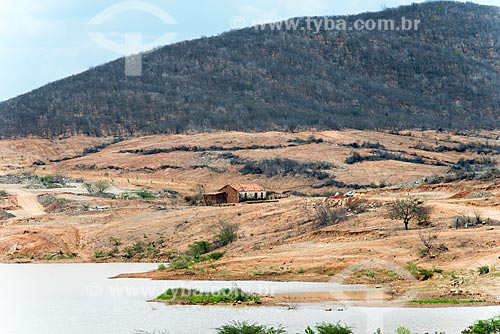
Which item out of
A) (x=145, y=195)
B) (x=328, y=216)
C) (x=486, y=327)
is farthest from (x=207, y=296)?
(x=145, y=195)

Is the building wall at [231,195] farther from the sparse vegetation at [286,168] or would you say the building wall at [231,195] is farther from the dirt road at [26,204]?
the sparse vegetation at [286,168]

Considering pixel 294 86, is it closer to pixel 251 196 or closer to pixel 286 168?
pixel 286 168

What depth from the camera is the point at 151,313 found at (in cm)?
2686

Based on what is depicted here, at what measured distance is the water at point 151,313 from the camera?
23.4 meters

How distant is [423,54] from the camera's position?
166375 millimetres

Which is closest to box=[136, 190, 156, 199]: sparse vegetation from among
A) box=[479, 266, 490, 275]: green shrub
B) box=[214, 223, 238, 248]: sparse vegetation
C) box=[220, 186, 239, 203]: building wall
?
box=[220, 186, 239, 203]: building wall

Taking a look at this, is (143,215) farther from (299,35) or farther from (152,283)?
(299,35)

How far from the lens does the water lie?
23422 millimetres

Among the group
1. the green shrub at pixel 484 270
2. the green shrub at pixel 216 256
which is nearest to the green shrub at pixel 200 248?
the green shrub at pixel 216 256

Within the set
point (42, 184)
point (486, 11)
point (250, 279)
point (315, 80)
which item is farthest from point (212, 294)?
point (486, 11)

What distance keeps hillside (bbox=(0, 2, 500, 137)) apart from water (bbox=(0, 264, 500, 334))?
9019 centimetres

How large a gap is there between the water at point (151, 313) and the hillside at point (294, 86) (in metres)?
90.2

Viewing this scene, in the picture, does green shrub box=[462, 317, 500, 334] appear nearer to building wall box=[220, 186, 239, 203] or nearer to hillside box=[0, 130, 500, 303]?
hillside box=[0, 130, 500, 303]

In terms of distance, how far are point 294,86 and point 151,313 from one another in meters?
124
